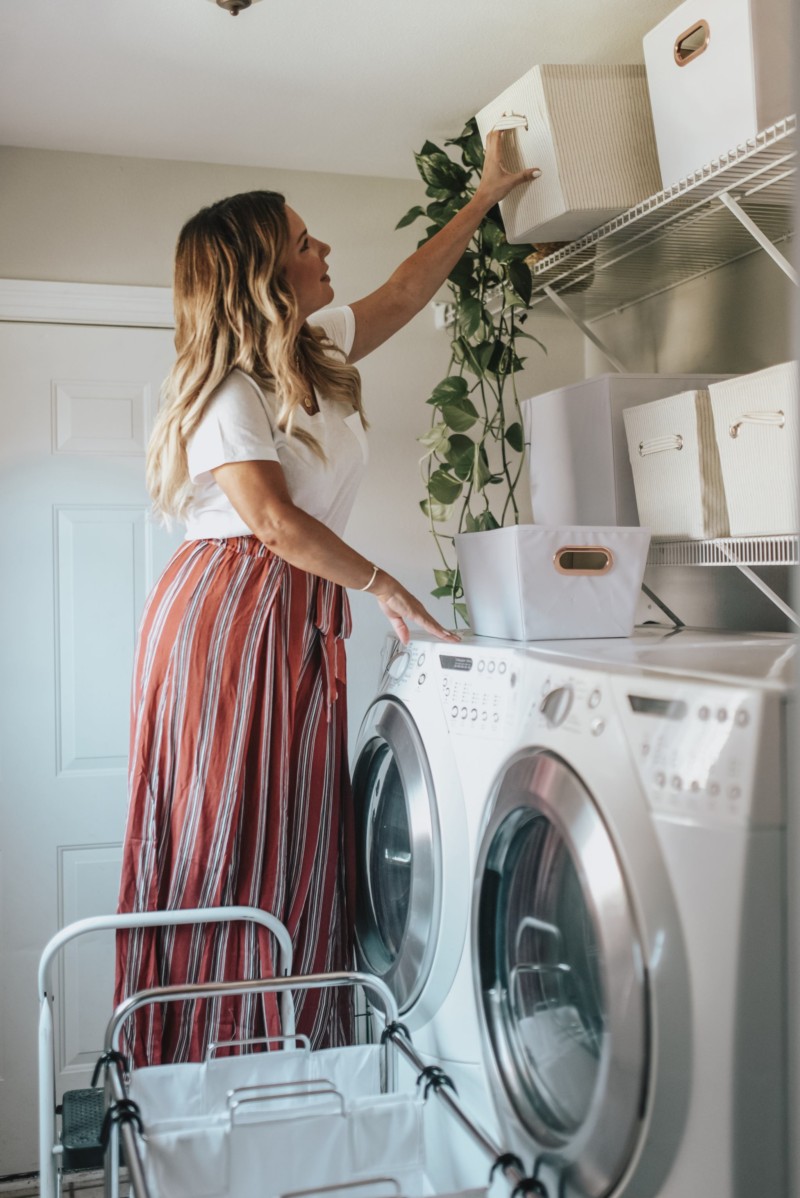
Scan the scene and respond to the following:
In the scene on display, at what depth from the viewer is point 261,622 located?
1.83 metres

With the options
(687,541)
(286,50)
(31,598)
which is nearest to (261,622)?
(687,541)

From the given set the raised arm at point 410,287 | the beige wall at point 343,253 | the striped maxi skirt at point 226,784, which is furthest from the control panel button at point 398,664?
the beige wall at point 343,253

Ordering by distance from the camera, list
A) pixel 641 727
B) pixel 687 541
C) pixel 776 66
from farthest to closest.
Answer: pixel 687 541 < pixel 776 66 < pixel 641 727

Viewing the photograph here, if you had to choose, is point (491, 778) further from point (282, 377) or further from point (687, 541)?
point (282, 377)

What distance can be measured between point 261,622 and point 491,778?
58 centimetres

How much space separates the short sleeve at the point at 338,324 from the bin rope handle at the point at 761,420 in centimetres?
79

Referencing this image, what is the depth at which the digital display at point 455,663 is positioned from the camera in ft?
4.97

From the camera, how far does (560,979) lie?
1208 mm

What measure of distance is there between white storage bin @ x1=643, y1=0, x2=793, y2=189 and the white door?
1.27m

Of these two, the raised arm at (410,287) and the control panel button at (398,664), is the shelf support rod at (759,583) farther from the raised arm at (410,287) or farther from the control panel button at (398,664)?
the raised arm at (410,287)

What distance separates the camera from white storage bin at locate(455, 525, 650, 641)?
63.2 inches

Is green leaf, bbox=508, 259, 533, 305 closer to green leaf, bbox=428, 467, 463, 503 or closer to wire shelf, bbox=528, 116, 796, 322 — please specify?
wire shelf, bbox=528, 116, 796, 322

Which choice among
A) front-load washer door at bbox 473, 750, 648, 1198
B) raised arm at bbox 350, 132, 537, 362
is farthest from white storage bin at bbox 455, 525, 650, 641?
raised arm at bbox 350, 132, 537, 362

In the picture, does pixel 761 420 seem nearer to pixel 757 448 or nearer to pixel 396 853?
pixel 757 448
